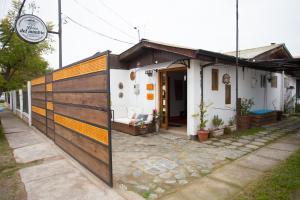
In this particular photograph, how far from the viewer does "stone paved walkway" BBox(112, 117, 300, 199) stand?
3.26 meters

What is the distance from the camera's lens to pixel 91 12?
13758mm

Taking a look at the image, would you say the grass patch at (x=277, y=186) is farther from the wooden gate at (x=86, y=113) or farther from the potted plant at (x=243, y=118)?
the potted plant at (x=243, y=118)

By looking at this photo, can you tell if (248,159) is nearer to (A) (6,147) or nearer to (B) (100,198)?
(B) (100,198)

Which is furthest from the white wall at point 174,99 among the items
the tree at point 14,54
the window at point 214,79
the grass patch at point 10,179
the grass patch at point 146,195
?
the tree at point 14,54

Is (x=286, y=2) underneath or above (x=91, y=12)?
underneath

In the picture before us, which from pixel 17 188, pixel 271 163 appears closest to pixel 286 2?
pixel 271 163

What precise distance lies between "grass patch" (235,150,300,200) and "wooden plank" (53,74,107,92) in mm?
2624

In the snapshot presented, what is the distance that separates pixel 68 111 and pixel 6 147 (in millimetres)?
2871

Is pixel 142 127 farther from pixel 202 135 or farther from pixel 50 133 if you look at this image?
pixel 50 133

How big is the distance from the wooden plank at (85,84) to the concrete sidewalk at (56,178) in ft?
5.19

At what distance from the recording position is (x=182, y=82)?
11109mm

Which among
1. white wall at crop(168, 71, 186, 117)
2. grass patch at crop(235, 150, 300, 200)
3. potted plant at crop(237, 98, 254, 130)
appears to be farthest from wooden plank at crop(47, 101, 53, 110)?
potted plant at crop(237, 98, 254, 130)

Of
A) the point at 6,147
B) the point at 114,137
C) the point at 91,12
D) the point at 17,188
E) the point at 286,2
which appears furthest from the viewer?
the point at 91,12

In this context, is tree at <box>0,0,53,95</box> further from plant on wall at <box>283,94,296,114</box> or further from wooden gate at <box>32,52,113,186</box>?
plant on wall at <box>283,94,296,114</box>
